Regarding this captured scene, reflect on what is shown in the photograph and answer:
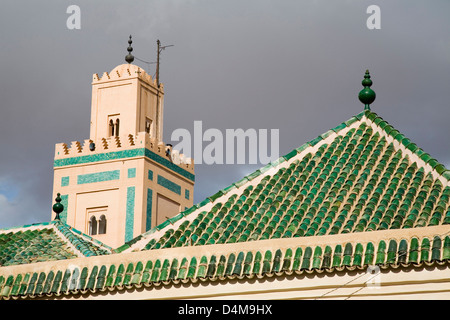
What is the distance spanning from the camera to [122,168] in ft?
102

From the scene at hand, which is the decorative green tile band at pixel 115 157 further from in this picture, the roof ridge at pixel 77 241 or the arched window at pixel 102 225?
the roof ridge at pixel 77 241

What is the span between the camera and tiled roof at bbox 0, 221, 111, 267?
15.9m

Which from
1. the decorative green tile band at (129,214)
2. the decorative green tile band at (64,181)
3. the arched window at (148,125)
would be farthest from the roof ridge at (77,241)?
the arched window at (148,125)

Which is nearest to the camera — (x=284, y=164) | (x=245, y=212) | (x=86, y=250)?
(x=245, y=212)

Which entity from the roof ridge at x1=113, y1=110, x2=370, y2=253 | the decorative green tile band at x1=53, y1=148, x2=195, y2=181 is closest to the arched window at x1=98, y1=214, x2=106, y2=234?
the decorative green tile band at x1=53, y1=148, x2=195, y2=181

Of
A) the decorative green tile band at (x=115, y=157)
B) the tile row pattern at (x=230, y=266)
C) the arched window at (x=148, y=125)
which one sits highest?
the arched window at (x=148, y=125)

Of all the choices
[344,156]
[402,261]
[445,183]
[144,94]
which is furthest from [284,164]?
[144,94]

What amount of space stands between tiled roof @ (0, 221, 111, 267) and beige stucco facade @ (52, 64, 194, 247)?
12106 millimetres

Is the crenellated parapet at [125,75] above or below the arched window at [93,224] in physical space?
above

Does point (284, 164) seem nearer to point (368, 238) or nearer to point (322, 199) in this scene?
A: point (322, 199)

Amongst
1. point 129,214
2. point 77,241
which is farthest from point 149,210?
point 77,241

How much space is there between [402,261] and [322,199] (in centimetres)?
238

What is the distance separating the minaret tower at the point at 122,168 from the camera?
30.6 metres

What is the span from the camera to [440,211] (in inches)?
463
